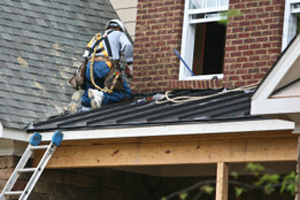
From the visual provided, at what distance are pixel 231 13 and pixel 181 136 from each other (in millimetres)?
4784

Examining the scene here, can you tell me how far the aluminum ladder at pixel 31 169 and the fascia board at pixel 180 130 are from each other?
7.3 inches

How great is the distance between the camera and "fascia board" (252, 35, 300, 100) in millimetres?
7504

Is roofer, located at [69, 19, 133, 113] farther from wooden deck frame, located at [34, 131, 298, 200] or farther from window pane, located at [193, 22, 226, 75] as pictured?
window pane, located at [193, 22, 226, 75]

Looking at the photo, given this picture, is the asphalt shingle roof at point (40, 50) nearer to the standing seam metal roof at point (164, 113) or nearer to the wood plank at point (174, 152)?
the standing seam metal roof at point (164, 113)

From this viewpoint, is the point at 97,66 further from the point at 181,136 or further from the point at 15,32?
the point at 181,136

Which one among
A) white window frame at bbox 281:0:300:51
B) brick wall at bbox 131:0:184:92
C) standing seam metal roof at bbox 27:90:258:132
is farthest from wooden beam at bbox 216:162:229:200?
brick wall at bbox 131:0:184:92

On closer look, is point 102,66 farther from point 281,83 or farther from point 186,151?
point 281,83

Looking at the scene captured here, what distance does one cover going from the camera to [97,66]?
1220 centimetres

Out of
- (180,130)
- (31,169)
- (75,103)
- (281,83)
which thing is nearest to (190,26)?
(75,103)

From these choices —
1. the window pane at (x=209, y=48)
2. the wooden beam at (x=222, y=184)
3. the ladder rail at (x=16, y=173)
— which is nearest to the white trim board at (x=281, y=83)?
the wooden beam at (x=222, y=184)

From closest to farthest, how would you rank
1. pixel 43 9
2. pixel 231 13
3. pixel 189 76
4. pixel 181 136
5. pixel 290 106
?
pixel 231 13, pixel 290 106, pixel 181 136, pixel 189 76, pixel 43 9

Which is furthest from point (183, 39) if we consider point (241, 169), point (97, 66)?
point (241, 169)

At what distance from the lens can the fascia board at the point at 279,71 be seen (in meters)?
7.50

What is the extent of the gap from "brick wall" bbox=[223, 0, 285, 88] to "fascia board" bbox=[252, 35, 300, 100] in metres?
3.67
